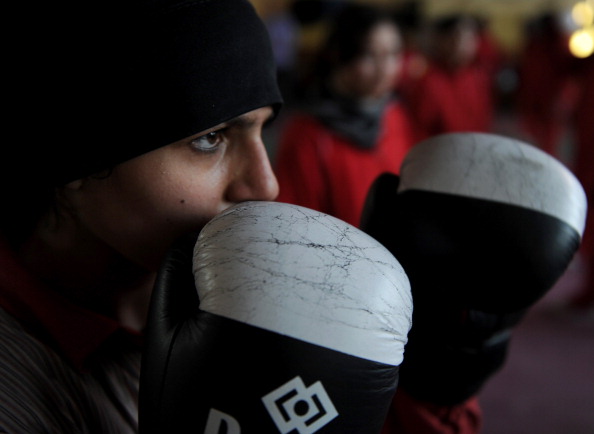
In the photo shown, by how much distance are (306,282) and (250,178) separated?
0.21m

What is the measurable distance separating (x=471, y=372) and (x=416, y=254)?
0.63ft

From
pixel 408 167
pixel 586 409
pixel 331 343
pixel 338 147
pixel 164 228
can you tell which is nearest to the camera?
pixel 331 343

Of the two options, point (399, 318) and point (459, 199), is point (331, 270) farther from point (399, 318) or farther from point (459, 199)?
point (459, 199)

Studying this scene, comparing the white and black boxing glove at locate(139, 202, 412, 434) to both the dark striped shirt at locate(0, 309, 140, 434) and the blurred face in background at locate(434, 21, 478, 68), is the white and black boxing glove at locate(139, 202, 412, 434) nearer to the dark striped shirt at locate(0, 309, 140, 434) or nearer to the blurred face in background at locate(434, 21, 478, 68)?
the dark striped shirt at locate(0, 309, 140, 434)

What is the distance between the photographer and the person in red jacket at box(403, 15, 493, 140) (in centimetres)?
293

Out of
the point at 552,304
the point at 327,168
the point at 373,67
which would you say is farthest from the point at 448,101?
the point at 327,168

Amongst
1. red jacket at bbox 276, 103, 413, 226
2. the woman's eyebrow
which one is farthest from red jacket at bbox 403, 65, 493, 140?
the woman's eyebrow

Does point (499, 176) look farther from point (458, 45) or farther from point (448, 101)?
point (458, 45)

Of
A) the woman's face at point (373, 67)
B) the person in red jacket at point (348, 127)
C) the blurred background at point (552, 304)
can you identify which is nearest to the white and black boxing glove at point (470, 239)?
the person in red jacket at point (348, 127)

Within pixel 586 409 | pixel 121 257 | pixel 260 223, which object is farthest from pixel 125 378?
pixel 586 409

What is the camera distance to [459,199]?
652mm

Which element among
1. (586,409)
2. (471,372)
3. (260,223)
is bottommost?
(586,409)

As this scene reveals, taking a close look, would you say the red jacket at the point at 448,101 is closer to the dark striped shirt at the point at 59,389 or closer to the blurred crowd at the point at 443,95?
the blurred crowd at the point at 443,95

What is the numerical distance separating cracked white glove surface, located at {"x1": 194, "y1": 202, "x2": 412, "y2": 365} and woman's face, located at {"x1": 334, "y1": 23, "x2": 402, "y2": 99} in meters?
1.33
